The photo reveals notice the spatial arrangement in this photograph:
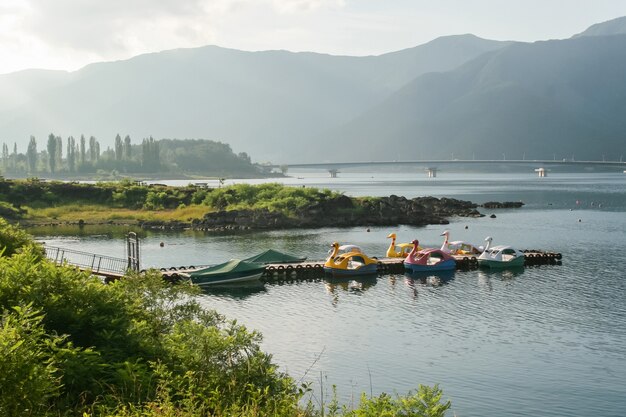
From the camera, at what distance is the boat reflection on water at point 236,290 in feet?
173

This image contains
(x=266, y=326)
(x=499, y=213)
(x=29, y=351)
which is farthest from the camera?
(x=499, y=213)

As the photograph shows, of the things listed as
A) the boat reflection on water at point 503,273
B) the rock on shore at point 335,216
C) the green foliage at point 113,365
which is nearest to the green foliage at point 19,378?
the green foliage at point 113,365

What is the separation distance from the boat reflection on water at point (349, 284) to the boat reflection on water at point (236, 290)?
5.65 m

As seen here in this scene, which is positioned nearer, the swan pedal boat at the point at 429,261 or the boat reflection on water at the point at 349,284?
the boat reflection on water at the point at 349,284

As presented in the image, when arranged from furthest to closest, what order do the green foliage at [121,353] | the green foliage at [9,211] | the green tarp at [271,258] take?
1. the green foliage at [9,211]
2. the green tarp at [271,258]
3. the green foliage at [121,353]

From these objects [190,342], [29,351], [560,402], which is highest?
[29,351]

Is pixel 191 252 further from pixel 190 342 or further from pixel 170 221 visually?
pixel 190 342

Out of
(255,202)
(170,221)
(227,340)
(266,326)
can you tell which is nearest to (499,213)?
(255,202)

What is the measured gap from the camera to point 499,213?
A: 13488 cm

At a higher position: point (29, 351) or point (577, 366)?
point (29, 351)

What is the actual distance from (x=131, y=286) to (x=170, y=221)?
8185 cm

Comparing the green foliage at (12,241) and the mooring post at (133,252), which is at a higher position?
the green foliage at (12,241)

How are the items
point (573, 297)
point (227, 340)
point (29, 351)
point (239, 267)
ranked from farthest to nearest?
point (239, 267) → point (573, 297) → point (227, 340) → point (29, 351)

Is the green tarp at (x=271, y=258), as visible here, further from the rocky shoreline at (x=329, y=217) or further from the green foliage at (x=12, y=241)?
the rocky shoreline at (x=329, y=217)
